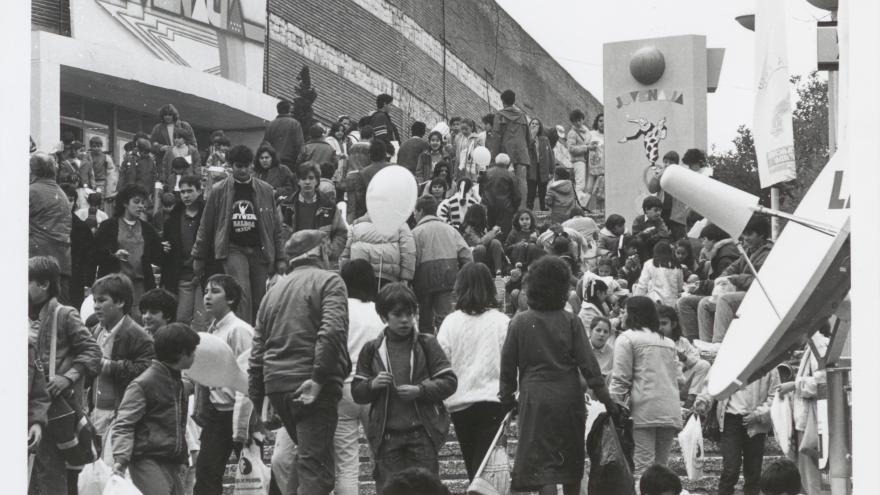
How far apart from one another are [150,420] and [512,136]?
14.7 meters

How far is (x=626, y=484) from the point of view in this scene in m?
8.03

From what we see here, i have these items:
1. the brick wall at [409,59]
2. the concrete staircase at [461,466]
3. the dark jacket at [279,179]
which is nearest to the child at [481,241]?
the dark jacket at [279,179]

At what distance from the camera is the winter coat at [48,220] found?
12.2 meters

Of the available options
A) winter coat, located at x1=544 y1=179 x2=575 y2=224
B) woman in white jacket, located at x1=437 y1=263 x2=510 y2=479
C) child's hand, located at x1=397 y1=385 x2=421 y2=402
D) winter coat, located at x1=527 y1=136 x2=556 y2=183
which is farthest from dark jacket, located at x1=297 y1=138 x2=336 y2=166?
child's hand, located at x1=397 y1=385 x2=421 y2=402

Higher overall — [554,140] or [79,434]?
[554,140]

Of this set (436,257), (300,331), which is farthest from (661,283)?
(300,331)

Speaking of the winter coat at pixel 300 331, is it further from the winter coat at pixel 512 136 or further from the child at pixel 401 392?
the winter coat at pixel 512 136

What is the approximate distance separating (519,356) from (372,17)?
105 feet

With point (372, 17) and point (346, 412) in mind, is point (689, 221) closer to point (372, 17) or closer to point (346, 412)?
point (346, 412)

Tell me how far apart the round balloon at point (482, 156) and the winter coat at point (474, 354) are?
1344 centimetres

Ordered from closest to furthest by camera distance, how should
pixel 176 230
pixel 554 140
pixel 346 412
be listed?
pixel 346 412 → pixel 176 230 → pixel 554 140

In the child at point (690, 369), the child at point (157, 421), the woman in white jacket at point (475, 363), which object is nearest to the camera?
the child at point (157, 421)

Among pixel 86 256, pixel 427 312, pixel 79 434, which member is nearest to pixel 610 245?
pixel 427 312

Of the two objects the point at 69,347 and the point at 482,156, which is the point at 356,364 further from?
the point at 482,156
